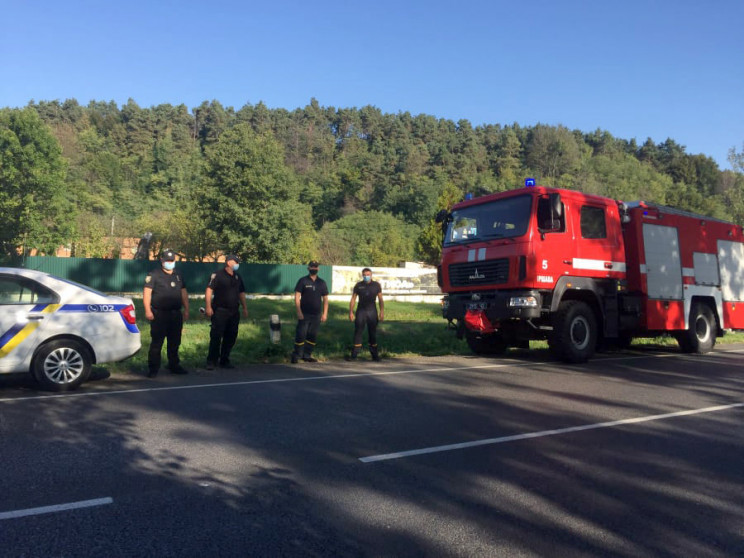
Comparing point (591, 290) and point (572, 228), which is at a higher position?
point (572, 228)

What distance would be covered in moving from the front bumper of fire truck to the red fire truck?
19 mm

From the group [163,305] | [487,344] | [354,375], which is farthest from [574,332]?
[163,305]

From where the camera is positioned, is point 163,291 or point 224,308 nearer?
point 163,291

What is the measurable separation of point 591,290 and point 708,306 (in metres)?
4.50

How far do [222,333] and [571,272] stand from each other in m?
6.27

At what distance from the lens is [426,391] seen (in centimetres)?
804

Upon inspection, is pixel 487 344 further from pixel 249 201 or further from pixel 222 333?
pixel 249 201

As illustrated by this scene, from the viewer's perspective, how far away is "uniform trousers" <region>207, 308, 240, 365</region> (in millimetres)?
10086

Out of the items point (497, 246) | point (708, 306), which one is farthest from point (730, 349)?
point (497, 246)

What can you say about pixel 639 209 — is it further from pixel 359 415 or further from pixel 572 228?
pixel 359 415

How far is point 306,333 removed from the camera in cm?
1142

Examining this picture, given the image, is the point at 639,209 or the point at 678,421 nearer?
the point at 678,421

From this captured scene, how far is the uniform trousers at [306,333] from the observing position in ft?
37.1

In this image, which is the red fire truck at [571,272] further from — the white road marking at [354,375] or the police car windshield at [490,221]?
the white road marking at [354,375]
